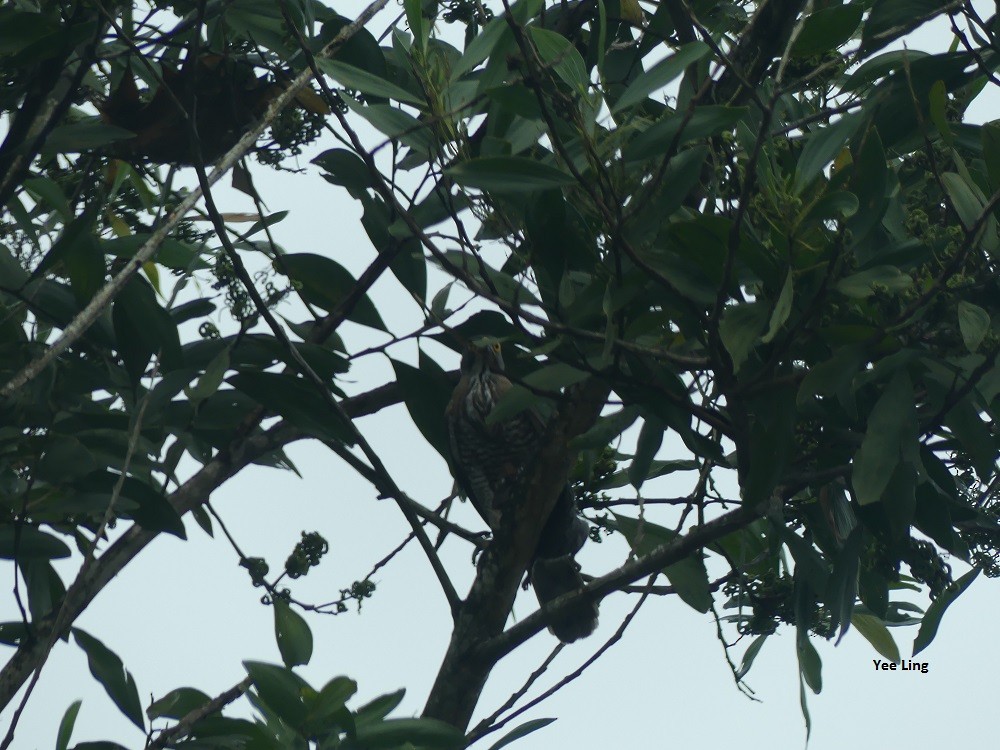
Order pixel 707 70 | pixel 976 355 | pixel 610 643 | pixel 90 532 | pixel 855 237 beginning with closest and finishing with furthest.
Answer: pixel 855 237 → pixel 976 355 → pixel 610 643 → pixel 707 70 → pixel 90 532

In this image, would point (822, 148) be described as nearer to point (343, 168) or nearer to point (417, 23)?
point (417, 23)

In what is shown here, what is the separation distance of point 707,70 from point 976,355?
2.33 feet

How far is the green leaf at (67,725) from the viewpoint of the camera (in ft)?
6.55

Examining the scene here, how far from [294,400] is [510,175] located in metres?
0.72

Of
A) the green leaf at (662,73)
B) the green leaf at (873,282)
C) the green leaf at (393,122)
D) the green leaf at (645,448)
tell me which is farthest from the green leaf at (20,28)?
the green leaf at (873,282)

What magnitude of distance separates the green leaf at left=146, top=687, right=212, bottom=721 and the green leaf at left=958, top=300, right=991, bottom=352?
1367 mm

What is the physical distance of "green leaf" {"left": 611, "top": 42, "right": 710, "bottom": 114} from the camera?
61.9 inches

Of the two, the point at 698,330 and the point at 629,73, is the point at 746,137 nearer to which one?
the point at 698,330

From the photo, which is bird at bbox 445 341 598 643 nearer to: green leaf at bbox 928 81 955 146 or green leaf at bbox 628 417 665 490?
green leaf at bbox 628 417 665 490

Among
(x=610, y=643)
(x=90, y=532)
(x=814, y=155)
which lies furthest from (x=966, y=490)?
(x=90, y=532)

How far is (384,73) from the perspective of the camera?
2.12 metres

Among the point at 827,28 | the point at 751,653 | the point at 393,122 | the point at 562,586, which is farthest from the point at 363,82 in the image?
the point at 562,586

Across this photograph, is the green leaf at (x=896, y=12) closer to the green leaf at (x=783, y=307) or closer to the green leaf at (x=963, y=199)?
the green leaf at (x=963, y=199)

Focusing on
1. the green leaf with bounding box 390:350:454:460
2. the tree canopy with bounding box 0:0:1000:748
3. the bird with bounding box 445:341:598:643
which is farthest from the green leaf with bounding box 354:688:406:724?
the bird with bounding box 445:341:598:643
